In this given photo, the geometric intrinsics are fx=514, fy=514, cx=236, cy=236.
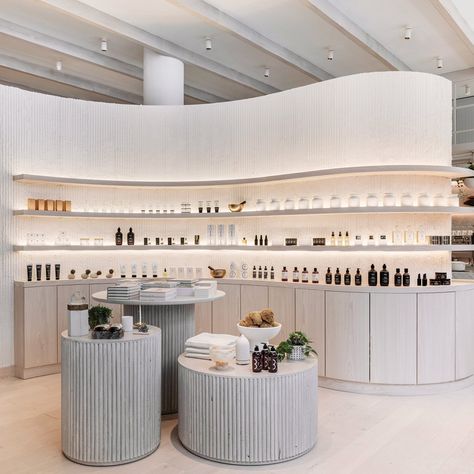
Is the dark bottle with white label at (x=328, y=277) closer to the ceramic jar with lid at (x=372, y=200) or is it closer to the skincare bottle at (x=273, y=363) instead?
the ceramic jar with lid at (x=372, y=200)

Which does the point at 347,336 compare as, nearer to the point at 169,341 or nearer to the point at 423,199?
the point at 423,199

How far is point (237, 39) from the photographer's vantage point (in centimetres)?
681

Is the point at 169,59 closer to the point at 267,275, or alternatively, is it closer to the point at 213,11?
the point at 213,11

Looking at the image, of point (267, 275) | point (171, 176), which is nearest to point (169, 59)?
point (171, 176)

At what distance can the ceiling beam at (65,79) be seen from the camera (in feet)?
24.1

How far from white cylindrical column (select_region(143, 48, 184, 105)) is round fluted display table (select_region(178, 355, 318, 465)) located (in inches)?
171

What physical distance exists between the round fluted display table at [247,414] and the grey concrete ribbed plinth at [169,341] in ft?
2.55

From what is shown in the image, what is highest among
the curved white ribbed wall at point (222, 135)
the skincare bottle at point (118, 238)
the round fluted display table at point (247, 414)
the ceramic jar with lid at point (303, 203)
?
the curved white ribbed wall at point (222, 135)

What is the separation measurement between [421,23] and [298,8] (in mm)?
1641

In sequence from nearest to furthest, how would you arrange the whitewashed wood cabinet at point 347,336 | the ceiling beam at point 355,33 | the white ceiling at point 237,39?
the whitewashed wood cabinet at point 347,336
the ceiling beam at point 355,33
the white ceiling at point 237,39

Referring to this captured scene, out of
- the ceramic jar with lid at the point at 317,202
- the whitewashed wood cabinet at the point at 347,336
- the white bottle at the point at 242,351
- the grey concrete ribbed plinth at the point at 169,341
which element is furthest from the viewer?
the ceramic jar with lid at the point at 317,202

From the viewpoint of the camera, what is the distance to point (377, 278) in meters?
5.20

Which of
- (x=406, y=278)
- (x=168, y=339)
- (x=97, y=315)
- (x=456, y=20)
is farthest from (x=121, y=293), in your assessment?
(x=456, y=20)

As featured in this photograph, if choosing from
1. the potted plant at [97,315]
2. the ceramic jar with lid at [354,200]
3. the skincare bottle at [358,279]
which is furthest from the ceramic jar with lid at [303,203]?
the potted plant at [97,315]
